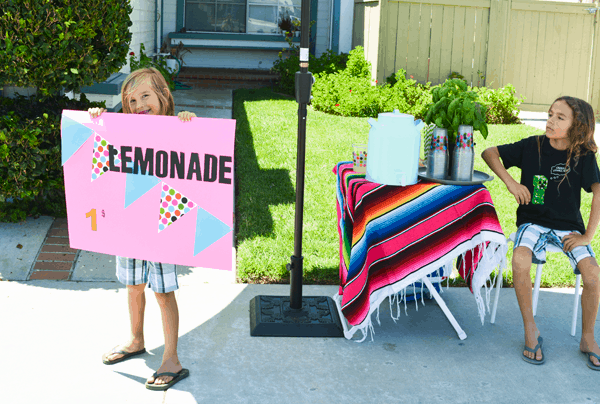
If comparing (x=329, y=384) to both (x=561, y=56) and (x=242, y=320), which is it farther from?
(x=561, y=56)

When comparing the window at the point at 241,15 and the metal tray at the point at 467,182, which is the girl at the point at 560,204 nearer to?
the metal tray at the point at 467,182

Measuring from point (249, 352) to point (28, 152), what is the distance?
8.04 ft

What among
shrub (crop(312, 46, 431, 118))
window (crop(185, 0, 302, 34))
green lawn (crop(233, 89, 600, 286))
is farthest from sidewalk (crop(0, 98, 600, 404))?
window (crop(185, 0, 302, 34))

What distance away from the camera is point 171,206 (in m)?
3.15

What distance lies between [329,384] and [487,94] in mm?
8483

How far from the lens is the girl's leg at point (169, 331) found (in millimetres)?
3105

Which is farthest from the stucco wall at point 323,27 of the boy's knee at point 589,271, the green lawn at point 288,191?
the boy's knee at point 589,271

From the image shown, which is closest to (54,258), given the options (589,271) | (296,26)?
(589,271)

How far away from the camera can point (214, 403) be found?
297cm

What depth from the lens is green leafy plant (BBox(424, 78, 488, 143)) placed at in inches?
145

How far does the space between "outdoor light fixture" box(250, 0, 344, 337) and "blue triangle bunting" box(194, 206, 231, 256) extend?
71 cm

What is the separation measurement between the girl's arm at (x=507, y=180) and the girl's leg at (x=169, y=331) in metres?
2.04

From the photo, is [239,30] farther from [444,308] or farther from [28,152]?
[444,308]

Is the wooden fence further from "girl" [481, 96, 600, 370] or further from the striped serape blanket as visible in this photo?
the striped serape blanket
